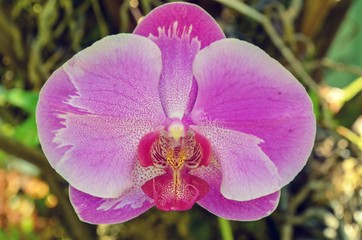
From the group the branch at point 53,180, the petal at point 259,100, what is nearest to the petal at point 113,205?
the petal at point 259,100

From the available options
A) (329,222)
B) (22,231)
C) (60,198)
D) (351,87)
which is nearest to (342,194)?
(329,222)

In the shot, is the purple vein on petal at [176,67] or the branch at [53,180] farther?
the branch at [53,180]

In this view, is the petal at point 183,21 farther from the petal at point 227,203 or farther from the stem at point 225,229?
the stem at point 225,229

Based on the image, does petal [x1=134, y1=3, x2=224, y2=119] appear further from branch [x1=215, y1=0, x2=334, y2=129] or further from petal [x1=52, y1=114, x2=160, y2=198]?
branch [x1=215, y1=0, x2=334, y2=129]

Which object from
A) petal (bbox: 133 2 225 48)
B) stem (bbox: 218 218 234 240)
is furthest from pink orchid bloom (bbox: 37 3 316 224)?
stem (bbox: 218 218 234 240)

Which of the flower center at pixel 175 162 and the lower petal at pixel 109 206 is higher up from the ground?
the flower center at pixel 175 162

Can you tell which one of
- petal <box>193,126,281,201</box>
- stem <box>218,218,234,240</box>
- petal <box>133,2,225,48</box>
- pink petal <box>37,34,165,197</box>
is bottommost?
stem <box>218,218,234,240</box>

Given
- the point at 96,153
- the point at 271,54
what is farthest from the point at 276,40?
the point at 96,153

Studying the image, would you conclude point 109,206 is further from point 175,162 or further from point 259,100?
point 259,100
